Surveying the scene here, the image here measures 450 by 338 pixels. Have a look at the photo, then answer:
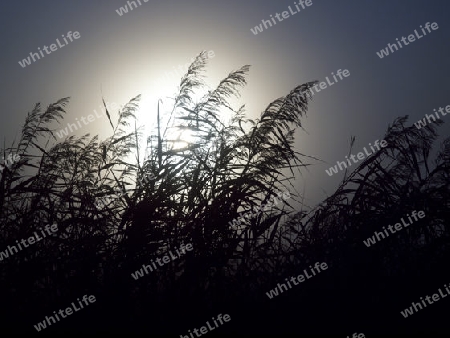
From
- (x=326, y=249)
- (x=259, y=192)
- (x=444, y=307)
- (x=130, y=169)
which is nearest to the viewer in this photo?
(x=444, y=307)

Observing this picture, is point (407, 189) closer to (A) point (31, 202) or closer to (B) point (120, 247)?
(B) point (120, 247)

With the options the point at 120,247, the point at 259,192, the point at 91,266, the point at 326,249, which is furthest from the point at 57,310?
the point at 326,249

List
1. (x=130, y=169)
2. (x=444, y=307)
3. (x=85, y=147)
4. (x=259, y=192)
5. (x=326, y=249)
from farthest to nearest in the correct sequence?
(x=85, y=147)
(x=130, y=169)
(x=259, y=192)
(x=326, y=249)
(x=444, y=307)

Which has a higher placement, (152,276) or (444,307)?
(152,276)

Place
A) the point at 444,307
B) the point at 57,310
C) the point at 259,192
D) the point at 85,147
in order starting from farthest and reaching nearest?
the point at 85,147
the point at 259,192
the point at 444,307
the point at 57,310

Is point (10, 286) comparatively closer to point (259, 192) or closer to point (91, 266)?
point (91, 266)

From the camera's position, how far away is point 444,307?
13.0ft

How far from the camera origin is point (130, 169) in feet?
16.1

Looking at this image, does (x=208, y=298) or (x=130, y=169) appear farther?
(x=130, y=169)

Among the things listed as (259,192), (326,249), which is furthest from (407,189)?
(259,192)

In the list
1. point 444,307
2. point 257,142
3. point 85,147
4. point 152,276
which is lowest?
point 444,307

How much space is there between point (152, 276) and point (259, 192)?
1.32 metres

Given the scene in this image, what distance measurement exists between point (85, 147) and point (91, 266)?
5.98ft

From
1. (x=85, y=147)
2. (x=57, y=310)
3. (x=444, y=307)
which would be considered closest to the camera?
(x=57, y=310)
